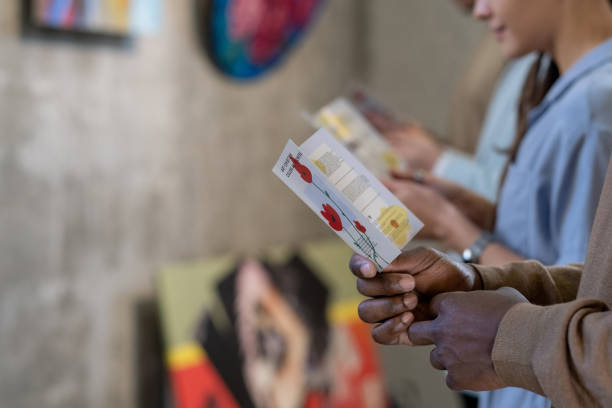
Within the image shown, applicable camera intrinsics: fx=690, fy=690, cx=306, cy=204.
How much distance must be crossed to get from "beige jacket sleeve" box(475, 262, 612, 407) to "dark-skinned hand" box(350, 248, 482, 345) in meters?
0.15

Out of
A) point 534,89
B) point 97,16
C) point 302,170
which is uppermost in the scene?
point 97,16

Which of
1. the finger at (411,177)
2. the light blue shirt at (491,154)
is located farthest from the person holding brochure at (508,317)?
the light blue shirt at (491,154)

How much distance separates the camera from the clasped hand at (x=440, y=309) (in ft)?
2.67

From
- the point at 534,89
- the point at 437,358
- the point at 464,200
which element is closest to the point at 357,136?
the point at 464,200

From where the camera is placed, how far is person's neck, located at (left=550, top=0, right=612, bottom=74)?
1249 mm

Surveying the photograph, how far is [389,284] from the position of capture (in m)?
0.90

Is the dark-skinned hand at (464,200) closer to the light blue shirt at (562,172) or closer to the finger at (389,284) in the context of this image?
the light blue shirt at (562,172)

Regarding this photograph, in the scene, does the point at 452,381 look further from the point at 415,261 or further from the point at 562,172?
the point at 562,172

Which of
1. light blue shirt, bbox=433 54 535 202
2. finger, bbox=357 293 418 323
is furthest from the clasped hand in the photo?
light blue shirt, bbox=433 54 535 202

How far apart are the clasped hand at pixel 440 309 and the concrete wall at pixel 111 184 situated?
1.58m

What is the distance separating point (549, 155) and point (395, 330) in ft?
1.56

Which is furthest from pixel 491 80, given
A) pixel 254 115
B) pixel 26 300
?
pixel 26 300

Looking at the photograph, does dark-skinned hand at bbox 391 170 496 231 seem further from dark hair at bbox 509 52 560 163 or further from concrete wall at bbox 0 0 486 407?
concrete wall at bbox 0 0 486 407

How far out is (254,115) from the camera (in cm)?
295
